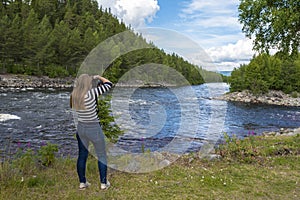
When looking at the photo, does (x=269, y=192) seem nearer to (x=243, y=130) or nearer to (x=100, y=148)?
(x=100, y=148)

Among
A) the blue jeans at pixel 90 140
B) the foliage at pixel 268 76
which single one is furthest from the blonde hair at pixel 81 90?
the foliage at pixel 268 76

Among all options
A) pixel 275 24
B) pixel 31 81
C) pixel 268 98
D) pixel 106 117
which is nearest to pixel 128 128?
pixel 106 117

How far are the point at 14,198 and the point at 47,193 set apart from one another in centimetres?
58

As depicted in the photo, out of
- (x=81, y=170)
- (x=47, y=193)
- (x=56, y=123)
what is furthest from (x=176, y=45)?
(x=56, y=123)

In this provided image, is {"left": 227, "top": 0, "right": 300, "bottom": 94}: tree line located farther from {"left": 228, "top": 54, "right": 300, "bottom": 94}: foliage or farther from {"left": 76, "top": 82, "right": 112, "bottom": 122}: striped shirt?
{"left": 228, "top": 54, "right": 300, "bottom": 94}: foliage

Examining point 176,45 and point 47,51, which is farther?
point 47,51

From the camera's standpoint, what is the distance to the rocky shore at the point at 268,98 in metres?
40.5

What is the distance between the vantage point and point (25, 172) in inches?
244

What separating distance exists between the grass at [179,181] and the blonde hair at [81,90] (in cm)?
159

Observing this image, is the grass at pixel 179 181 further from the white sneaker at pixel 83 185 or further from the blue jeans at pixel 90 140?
the blue jeans at pixel 90 140

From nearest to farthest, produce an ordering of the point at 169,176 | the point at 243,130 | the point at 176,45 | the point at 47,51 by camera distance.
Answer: the point at 169,176 → the point at 176,45 → the point at 243,130 → the point at 47,51

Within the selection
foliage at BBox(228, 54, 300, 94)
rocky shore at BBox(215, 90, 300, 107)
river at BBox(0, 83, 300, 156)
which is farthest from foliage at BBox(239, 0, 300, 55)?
foliage at BBox(228, 54, 300, 94)

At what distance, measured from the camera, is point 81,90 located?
181 inches

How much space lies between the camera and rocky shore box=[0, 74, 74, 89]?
41.7 metres
